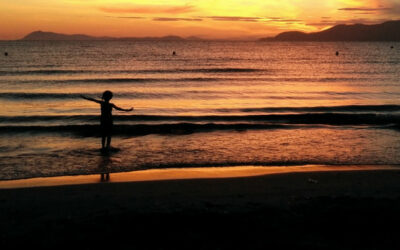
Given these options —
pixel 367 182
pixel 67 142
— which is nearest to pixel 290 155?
pixel 367 182

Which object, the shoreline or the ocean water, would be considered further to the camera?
the ocean water

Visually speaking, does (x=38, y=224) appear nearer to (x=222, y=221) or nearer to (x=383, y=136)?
(x=222, y=221)

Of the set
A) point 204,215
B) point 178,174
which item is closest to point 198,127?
point 178,174

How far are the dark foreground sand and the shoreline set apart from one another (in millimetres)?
623

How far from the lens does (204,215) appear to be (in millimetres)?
6438

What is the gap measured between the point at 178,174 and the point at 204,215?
12.4ft

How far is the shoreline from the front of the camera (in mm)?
9398

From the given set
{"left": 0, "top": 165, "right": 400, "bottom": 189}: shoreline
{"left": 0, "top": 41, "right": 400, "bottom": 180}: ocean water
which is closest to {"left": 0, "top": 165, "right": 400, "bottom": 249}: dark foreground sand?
{"left": 0, "top": 165, "right": 400, "bottom": 189}: shoreline

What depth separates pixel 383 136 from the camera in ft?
49.5

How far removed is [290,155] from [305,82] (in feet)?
90.0

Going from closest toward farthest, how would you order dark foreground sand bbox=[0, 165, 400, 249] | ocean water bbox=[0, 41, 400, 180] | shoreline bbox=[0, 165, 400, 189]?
dark foreground sand bbox=[0, 165, 400, 249]
shoreline bbox=[0, 165, 400, 189]
ocean water bbox=[0, 41, 400, 180]

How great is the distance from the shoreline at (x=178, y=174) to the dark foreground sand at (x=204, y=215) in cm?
62

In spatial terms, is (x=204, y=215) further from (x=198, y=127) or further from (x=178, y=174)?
(x=198, y=127)

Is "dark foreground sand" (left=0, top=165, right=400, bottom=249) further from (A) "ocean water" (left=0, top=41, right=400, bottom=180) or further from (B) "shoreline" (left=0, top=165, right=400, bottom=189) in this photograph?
(A) "ocean water" (left=0, top=41, right=400, bottom=180)
